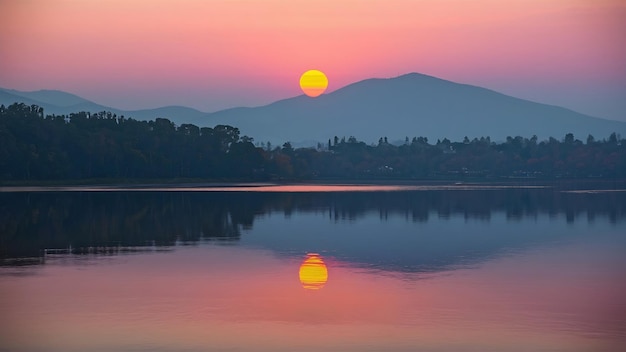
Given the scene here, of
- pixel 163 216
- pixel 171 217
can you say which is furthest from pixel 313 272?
pixel 163 216

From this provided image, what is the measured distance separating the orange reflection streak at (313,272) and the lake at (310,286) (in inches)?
3.4

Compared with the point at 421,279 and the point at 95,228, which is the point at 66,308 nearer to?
the point at 421,279

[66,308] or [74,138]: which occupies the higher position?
[74,138]

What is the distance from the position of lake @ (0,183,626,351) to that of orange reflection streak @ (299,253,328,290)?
0.09 metres

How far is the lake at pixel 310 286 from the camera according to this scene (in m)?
24.2

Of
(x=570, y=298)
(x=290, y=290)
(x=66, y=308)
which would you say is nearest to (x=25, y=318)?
(x=66, y=308)

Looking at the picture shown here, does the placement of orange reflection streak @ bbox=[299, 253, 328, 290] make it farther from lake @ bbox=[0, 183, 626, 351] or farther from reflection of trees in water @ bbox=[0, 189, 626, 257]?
reflection of trees in water @ bbox=[0, 189, 626, 257]

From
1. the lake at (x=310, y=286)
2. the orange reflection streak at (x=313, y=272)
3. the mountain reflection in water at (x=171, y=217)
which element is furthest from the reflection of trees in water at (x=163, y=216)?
the orange reflection streak at (x=313, y=272)

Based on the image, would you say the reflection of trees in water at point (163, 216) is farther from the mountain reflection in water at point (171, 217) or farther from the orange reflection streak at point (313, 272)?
the orange reflection streak at point (313, 272)

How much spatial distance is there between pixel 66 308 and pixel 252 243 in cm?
2171

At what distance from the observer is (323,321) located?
26.3 metres

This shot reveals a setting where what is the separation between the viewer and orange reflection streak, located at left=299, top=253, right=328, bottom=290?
3369cm

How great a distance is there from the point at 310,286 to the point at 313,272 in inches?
161

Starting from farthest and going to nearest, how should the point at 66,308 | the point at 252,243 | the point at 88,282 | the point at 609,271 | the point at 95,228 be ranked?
the point at 95,228 → the point at 252,243 → the point at 609,271 → the point at 88,282 → the point at 66,308
